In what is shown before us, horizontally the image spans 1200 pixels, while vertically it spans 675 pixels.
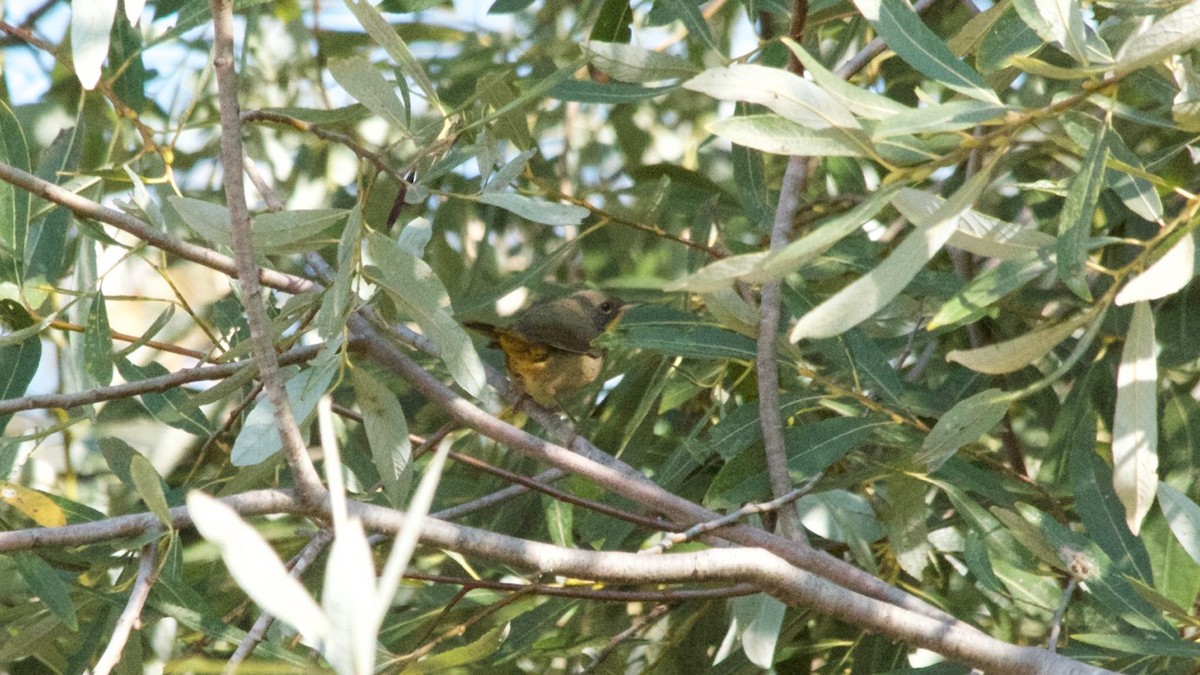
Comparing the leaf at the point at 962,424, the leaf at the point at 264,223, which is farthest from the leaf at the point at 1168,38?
the leaf at the point at 264,223

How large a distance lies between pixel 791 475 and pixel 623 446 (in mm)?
A: 516

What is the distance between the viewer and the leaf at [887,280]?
4.09 ft

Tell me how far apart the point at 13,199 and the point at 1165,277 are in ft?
5.96

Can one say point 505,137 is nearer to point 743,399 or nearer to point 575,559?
point 743,399

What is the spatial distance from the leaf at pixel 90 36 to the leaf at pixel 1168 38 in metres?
1.21

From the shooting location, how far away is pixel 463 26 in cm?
400

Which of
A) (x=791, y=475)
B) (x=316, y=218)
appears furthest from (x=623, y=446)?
(x=316, y=218)

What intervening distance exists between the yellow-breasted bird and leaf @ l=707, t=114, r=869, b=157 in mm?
1739

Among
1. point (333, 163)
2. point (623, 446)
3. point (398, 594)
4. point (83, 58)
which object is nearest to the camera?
point (83, 58)

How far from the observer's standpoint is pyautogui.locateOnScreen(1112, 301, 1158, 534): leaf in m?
1.57

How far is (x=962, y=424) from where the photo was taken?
5.91 ft

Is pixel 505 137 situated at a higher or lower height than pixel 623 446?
higher

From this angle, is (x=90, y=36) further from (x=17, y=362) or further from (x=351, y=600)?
(x=351, y=600)

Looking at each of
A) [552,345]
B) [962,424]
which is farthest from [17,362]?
[962,424]
